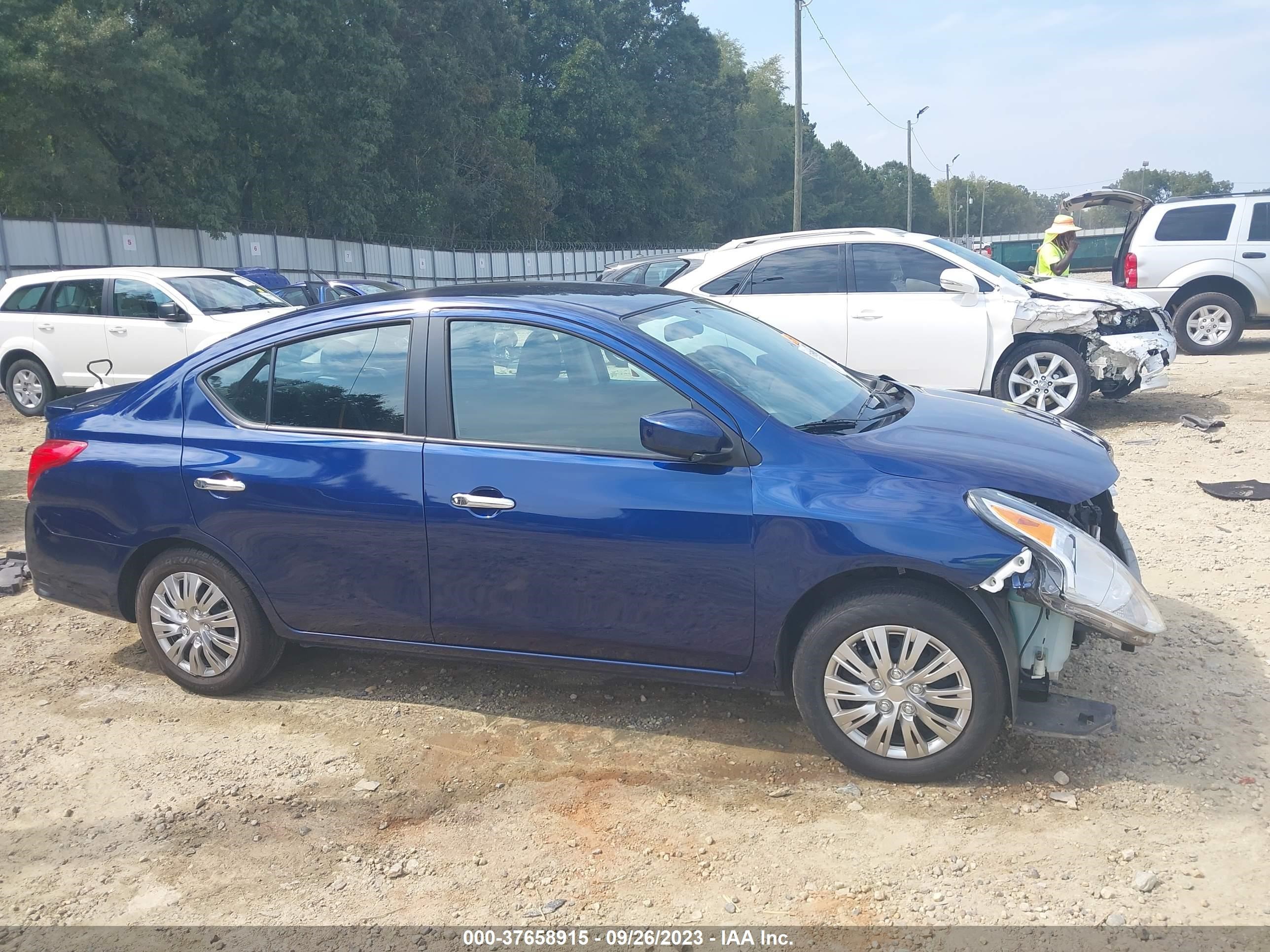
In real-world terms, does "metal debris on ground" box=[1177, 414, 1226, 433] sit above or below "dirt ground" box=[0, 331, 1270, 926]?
above

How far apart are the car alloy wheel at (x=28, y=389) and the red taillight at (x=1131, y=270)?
13.6 m

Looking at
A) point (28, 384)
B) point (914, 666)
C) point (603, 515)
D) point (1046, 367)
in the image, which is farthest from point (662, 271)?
point (28, 384)

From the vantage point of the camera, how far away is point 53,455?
4770 mm

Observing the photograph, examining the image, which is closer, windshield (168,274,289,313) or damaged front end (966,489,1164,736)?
damaged front end (966,489,1164,736)

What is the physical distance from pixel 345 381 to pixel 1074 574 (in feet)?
9.57

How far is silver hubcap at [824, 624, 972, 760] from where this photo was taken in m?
3.56

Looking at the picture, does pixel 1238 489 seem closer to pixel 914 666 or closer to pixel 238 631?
pixel 914 666

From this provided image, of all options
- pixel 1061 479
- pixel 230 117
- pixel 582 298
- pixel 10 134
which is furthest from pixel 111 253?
pixel 1061 479

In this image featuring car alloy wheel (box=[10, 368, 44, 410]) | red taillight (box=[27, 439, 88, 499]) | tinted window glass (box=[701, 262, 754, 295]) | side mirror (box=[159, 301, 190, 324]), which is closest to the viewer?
red taillight (box=[27, 439, 88, 499])

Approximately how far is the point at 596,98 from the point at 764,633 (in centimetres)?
6022

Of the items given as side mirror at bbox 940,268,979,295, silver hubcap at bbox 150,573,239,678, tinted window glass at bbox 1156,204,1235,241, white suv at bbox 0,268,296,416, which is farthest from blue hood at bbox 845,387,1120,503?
tinted window glass at bbox 1156,204,1235,241

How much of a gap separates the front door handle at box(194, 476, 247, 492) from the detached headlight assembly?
2904 mm

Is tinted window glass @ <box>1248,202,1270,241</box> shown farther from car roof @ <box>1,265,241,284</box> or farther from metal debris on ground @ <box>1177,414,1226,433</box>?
car roof @ <box>1,265,241,284</box>

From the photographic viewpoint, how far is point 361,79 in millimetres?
33875
